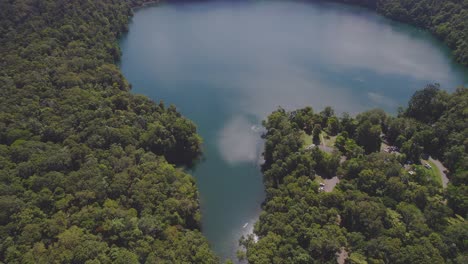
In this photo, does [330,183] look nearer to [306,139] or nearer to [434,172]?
[306,139]

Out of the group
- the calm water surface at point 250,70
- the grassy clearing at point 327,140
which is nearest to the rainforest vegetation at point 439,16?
the calm water surface at point 250,70

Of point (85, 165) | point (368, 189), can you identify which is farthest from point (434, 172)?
point (85, 165)

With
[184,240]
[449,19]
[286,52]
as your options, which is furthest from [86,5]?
[449,19]

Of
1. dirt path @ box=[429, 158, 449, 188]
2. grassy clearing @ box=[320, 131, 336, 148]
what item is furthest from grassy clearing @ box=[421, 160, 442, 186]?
grassy clearing @ box=[320, 131, 336, 148]

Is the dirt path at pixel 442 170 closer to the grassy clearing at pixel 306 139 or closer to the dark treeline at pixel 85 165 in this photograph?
the grassy clearing at pixel 306 139

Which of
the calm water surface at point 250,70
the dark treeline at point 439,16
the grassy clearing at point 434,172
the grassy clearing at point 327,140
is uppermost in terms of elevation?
the dark treeline at point 439,16

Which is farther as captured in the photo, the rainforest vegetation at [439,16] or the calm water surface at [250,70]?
the rainforest vegetation at [439,16]

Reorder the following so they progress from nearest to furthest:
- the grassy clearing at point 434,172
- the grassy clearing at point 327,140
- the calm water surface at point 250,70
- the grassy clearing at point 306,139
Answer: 1. the grassy clearing at point 434,172
2. the calm water surface at point 250,70
3. the grassy clearing at point 327,140
4. the grassy clearing at point 306,139
